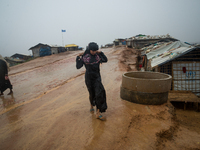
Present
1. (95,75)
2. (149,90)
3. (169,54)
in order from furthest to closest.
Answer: (169,54), (149,90), (95,75)

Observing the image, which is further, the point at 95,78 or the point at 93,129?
the point at 95,78

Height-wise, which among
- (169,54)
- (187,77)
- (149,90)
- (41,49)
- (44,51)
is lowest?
(187,77)

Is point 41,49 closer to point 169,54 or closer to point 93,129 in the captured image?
point 169,54

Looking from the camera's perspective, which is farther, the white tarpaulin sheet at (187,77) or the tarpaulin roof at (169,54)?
the white tarpaulin sheet at (187,77)

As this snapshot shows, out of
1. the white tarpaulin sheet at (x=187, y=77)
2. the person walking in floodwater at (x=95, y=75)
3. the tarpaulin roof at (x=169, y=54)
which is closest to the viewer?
the person walking in floodwater at (x=95, y=75)

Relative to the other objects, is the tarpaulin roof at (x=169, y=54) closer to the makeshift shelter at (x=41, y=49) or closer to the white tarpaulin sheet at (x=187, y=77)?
the white tarpaulin sheet at (x=187, y=77)

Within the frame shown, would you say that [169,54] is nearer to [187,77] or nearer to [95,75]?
[187,77]

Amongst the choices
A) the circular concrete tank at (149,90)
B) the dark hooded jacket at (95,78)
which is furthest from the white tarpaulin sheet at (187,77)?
the dark hooded jacket at (95,78)

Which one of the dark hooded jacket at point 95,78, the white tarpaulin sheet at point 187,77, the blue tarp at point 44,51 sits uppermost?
the blue tarp at point 44,51

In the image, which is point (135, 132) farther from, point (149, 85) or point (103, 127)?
point (149, 85)

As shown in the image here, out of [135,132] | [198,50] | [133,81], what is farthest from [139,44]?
[135,132]

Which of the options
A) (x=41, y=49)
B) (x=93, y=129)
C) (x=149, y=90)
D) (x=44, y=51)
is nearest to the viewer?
(x=93, y=129)

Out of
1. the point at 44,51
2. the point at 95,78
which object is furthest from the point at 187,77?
the point at 44,51

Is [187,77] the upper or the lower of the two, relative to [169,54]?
lower
